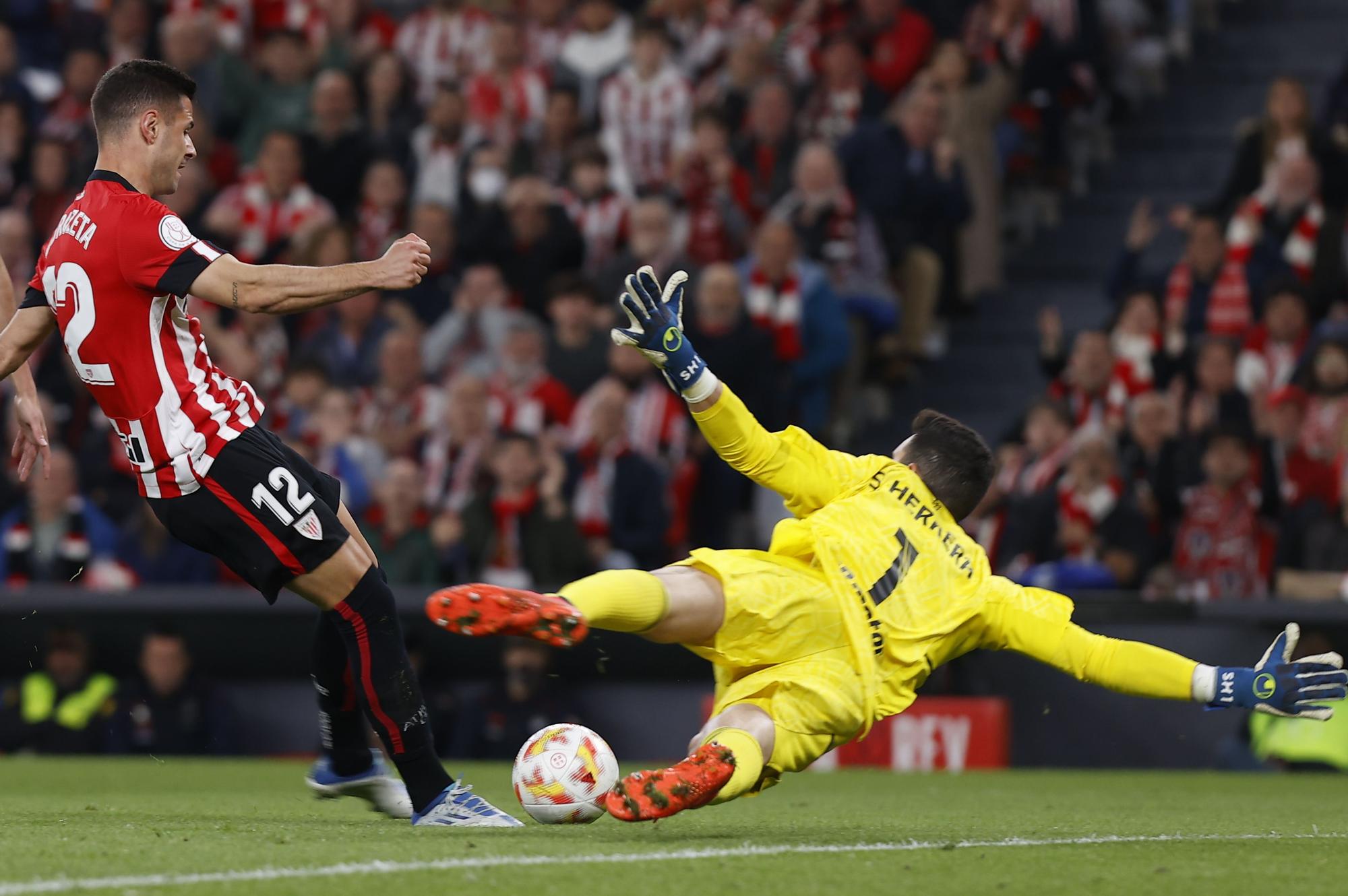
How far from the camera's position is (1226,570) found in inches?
447

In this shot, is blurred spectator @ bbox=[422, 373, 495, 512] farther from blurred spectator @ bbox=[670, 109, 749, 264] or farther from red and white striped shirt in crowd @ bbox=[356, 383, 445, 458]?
blurred spectator @ bbox=[670, 109, 749, 264]

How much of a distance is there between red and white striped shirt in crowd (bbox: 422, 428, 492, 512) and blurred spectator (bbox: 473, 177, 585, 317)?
1.35m

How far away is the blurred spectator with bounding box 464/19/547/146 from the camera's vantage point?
14.9 m

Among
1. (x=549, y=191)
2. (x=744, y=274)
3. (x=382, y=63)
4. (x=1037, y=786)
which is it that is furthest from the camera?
(x=382, y=63)

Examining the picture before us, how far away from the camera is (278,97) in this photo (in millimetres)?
15570

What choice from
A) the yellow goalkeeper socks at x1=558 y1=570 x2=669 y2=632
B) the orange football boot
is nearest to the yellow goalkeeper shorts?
the yellow goalkeeper socks at x1=558 y1=570 x2=669 y2=632

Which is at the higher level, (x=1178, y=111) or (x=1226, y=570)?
(x=1178, y=111)

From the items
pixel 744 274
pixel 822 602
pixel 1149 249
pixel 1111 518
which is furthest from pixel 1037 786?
pixel 1149 249

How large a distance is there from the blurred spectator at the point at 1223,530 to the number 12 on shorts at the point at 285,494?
662 centimetres

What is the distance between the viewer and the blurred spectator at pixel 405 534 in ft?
39.3

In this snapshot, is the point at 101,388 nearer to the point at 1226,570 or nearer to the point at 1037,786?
the point at 1037,786

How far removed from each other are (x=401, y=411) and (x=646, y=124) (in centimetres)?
284

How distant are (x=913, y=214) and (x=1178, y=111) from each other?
10.0ft

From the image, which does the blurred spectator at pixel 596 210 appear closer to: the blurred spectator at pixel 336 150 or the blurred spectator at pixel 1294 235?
the blurred spectator at pixel 336 150
